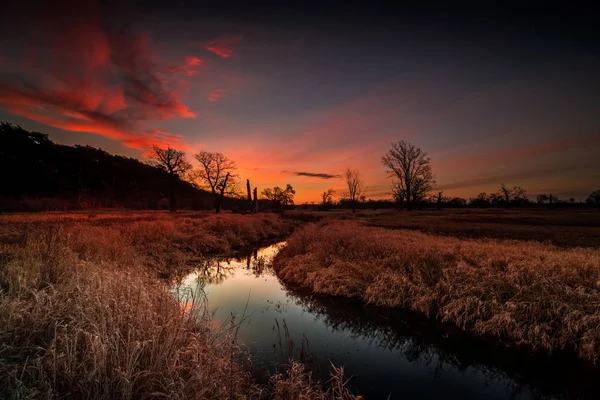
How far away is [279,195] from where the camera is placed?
89.1 metres

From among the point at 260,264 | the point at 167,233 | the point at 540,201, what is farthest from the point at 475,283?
the point at 540,201

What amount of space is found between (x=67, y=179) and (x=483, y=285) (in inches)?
2735

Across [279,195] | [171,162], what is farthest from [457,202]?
[171,162]

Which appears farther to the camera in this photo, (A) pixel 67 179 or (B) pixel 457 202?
(B) pixel 457 202

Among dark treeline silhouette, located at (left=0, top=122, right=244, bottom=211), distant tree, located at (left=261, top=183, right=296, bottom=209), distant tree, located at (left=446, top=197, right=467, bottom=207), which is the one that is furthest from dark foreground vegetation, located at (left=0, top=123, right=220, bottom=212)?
distant tree, located at (left=446, top=197, right=467, bottom=207)

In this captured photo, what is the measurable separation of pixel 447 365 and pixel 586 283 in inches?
204

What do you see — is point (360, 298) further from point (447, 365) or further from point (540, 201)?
point (540, 201)

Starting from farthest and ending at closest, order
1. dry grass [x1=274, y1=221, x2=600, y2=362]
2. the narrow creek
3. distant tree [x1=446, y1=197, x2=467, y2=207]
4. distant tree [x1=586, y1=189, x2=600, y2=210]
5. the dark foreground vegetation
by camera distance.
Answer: distant tree [x1=446, y1=197, x2=467, y2=207] < distant tree [x1=586, y1=189, x2=600, y2=210] < the dark foreground vegetation < dry grass [x1=274, y1=221, x2=600, y2=362] < the narrow creek

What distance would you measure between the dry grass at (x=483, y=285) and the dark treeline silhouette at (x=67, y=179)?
40.3m

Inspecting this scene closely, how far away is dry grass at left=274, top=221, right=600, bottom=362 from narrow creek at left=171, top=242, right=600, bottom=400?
0.55 meters

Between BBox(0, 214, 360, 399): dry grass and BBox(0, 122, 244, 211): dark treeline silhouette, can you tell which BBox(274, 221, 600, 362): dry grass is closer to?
BBox(0, 214, 360, 399): dry grass

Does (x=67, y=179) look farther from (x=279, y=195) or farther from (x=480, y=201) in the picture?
(x=480, y=201)

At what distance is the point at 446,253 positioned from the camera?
11328 millimetres

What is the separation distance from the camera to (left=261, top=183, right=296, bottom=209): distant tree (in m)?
88.2
